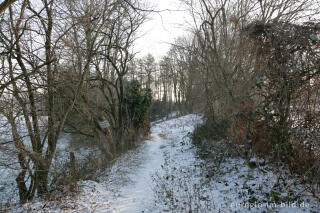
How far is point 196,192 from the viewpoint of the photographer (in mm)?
5105

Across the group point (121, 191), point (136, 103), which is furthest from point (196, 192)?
point (136, 103)

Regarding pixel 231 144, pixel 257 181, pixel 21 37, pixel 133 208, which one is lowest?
pixel 133 208

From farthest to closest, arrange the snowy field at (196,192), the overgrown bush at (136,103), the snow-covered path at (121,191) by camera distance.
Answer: the overgrown bush at (136,103), the snow-covered path at (121,191), the snowy field at (196,192)

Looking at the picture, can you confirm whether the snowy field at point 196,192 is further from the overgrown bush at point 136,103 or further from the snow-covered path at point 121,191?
the overgrown bush at point 136,103

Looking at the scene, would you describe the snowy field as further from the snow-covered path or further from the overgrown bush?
the overgrown bush

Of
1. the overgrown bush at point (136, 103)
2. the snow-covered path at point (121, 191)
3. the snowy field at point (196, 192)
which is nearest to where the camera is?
the snowy field at point (196, 192)

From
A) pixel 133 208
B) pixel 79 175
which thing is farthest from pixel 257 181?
pixel 79 175

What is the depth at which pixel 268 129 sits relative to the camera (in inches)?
187

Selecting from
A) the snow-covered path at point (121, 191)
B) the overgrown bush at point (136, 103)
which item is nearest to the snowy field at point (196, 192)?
the snow-covered path at point (121, 191)

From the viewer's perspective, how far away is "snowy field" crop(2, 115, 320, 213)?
3.95m

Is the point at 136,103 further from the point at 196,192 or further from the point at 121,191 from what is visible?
the point at 196,192

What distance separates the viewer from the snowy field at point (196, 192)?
395cm

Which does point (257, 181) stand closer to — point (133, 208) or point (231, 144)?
point (231, 144)

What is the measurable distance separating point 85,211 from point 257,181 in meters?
4.14
